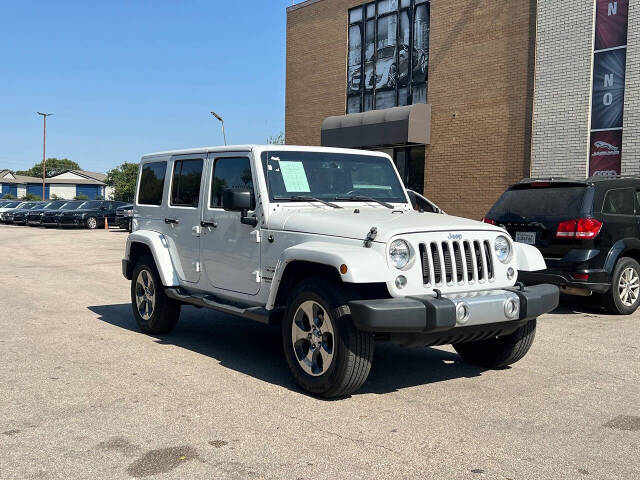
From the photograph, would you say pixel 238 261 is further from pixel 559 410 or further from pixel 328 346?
pixel 559 410

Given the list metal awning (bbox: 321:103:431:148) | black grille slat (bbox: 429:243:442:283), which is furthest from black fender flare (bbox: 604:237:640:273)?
metal awning (bbox: 321:103:431:148)

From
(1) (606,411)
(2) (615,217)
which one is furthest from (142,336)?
(2) (615,217)

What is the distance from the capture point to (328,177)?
20.2 ft

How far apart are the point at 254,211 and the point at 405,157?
1675 cm

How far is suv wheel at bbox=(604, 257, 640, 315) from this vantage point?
28.5 ft

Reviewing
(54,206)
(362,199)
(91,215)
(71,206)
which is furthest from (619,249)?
(54,206)

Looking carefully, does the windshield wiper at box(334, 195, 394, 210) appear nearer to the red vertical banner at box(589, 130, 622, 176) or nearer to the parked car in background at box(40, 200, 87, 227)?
the red vertical banner at box(589, 130, 622, 176)

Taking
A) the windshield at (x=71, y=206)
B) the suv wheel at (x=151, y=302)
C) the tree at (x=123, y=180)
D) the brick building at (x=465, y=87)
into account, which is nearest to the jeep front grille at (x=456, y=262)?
the suv wheel at (x=151, y=302)

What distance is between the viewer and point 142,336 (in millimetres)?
7309

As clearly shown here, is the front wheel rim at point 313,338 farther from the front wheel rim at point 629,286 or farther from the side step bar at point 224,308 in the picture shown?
the front wheel rim at point 629,286

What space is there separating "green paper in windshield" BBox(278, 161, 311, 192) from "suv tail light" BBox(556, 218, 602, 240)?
158 inches

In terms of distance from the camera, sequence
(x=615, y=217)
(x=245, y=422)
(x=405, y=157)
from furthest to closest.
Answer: (x=405, y=157) → (x=615, y=217) → (x=245, y=422)

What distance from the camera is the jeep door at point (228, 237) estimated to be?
5902mm

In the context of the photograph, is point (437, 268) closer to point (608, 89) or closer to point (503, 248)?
point (503, 248)
